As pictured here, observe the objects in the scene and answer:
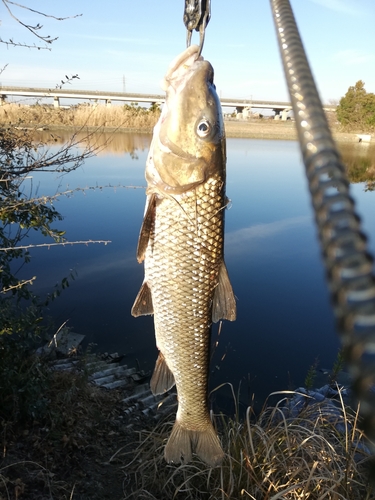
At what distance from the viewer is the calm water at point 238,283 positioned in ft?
18.5

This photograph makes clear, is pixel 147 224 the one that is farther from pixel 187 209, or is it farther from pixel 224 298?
pixel 224 298

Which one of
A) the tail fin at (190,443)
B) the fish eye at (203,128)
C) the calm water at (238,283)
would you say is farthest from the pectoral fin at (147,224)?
the calm water at (238,283)

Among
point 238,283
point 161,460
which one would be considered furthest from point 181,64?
point 238,283

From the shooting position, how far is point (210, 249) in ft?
6.10

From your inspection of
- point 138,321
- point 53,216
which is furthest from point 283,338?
point 53,216

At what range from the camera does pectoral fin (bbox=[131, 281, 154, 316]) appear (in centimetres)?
200

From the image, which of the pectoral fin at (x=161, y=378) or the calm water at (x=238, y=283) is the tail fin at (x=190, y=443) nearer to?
the pectoral fin at (x=161, y=378)

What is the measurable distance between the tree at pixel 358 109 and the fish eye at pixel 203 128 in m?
30.0

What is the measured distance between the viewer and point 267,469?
2818 millimetres

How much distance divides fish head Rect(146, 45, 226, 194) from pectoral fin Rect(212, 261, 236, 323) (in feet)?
1.53

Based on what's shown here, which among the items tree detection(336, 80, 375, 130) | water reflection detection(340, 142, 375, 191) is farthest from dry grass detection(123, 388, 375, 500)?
tree detection(336, 80, 375, 130)

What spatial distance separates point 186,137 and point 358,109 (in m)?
31.7

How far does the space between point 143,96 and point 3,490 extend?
30.9 metres

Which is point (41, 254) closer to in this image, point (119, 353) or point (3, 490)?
point (119, 353)
